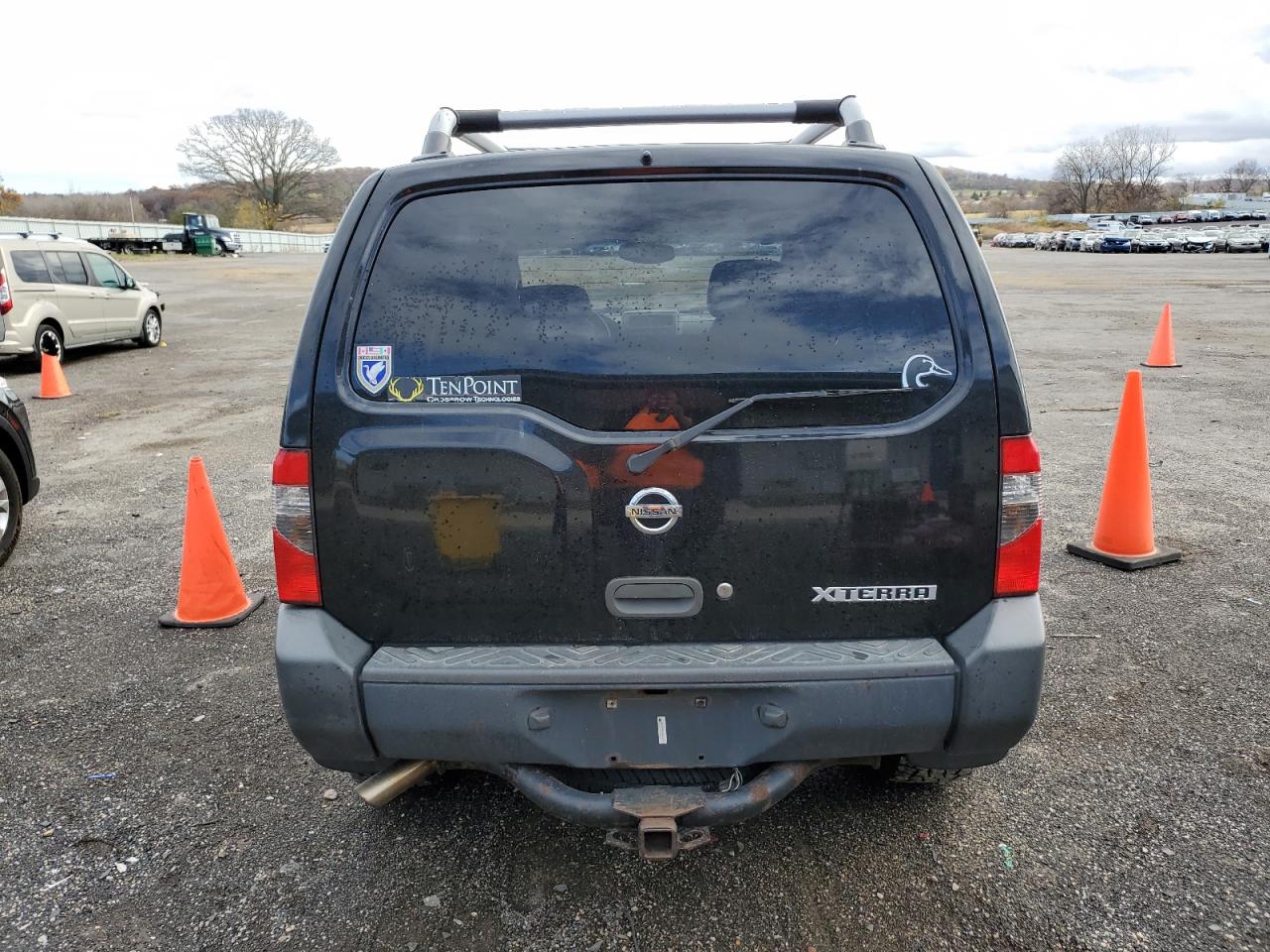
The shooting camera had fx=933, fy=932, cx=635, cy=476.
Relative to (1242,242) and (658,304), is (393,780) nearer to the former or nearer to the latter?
(658,304)

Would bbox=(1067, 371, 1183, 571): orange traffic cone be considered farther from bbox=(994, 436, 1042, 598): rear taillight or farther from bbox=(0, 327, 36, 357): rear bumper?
bbox=(0, 327, 36, 357): rear bumper

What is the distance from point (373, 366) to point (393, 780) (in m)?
1.13

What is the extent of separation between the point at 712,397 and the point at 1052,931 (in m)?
1.71

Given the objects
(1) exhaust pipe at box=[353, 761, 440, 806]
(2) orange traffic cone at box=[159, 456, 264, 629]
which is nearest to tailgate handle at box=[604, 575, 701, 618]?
(1) exhaust pipe at box=[353, 761, 440, 806]

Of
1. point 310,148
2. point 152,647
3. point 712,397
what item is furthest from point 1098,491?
point 310,148

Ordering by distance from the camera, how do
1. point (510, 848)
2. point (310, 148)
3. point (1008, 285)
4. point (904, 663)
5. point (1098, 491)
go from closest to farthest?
point (904, 663), point (510, 848), point (1098, 491), point (1008, 285), point (310, 148)

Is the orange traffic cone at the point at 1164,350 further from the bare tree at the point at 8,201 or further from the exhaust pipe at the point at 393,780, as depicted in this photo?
the bare tree at the point at 8,201

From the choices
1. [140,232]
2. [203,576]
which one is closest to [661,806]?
[203,576]

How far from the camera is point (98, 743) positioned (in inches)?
142

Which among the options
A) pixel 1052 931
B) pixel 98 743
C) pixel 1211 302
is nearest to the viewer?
pixel 1052 931

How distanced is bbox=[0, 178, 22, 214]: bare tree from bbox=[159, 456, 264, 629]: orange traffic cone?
81299 millimetres

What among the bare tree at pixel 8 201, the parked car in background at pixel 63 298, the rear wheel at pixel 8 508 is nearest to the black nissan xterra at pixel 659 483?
the rear wheel at pixel 8 508

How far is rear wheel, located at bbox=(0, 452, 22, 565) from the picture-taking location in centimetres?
553

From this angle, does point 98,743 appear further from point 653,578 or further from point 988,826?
point 988,826
